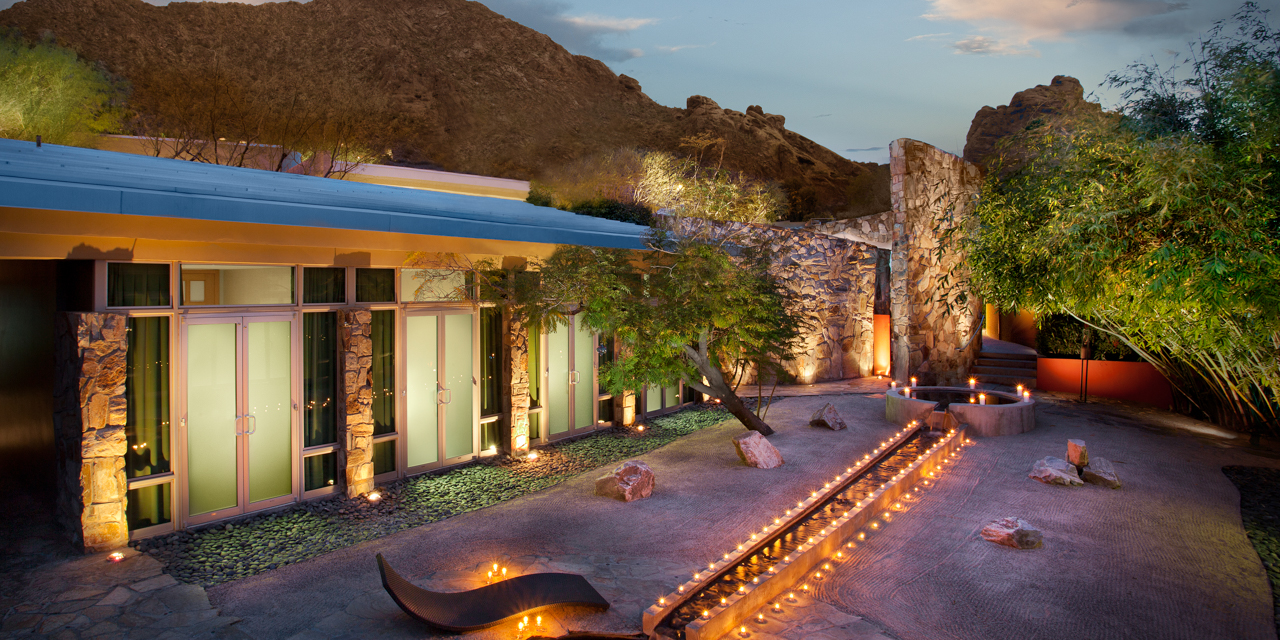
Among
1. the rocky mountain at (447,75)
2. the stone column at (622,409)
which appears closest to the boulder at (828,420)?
the stone column at (622,409)

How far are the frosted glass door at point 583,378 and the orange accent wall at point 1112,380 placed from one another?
904 centimetres

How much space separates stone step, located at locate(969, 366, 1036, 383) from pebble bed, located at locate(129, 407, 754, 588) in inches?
330

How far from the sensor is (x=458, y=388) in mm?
7621

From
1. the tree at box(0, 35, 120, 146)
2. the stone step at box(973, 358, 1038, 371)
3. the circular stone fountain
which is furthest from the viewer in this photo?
the stone step at box(973, 358, 1038, 371)

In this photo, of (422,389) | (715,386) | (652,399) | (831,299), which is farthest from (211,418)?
(831,299)

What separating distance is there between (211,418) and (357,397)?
1.20m

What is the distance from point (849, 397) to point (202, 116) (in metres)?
22.8

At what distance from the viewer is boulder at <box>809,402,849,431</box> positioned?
9336 millimetres

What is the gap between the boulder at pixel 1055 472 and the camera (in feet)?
22.3

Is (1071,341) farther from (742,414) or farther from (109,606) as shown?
(109,606)

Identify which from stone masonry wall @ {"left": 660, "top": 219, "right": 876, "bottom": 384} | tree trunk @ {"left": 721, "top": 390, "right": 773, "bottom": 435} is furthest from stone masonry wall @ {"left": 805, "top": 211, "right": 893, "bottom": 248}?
tree trunk @ {"left": 721, "top": 390, "right": 773, "bottom": 435}

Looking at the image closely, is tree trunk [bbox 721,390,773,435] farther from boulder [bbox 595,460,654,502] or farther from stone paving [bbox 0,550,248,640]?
stone paving [bbox 0,550,248,640]

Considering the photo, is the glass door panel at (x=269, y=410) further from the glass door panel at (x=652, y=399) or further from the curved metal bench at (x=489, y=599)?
the glass door panel at (x=652, y=399)

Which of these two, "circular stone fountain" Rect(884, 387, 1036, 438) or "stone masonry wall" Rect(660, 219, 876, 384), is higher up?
"stone masonry wall" Rect(660, 219, 876, 384)
